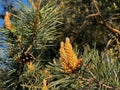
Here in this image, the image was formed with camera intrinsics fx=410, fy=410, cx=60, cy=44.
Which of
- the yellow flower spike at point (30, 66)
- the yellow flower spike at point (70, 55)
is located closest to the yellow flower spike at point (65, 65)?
the yellow flower spike at point (70, 55)

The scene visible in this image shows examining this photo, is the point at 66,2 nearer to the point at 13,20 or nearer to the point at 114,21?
the point at 114,21

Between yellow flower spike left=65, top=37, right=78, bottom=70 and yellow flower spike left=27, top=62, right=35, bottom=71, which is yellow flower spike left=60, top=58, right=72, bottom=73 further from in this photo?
yellow flower spike left=27, top=62, right=35, bottom=71

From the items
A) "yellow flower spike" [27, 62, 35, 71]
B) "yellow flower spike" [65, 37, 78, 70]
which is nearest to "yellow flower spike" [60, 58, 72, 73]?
"yellow flower spike" [65, 37, 78, 70]

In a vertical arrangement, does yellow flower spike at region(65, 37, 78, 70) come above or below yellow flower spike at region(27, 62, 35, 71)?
above

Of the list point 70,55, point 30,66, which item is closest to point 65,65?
point 70,55

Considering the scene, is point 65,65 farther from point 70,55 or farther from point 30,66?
point 30,66

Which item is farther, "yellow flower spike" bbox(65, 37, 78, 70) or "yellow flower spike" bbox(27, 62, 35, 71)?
"yellow flower spike" bbox(27, 62, 35, 71)

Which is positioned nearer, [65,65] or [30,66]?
[65,65]

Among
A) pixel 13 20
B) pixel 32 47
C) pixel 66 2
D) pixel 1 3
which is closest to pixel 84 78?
pixel 32 47

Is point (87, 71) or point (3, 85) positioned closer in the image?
point (87, 71)

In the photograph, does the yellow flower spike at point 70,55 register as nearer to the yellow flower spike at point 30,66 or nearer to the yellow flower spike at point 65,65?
the yellow flower spike at point 65,65

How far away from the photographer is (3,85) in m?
1.65

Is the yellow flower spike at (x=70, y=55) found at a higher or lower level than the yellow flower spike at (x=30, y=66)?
higher

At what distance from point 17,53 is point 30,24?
0.12 meters
